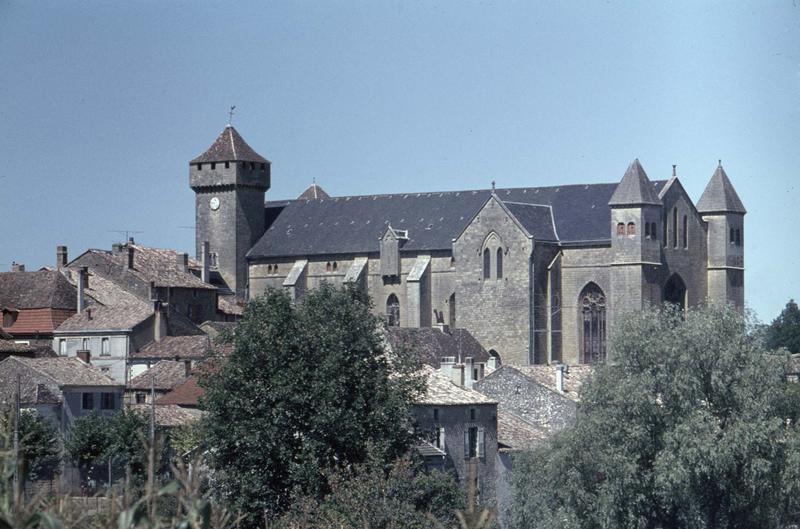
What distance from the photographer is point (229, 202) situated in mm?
96750

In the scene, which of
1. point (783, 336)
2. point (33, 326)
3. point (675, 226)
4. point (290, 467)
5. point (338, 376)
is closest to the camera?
point (290, 467)

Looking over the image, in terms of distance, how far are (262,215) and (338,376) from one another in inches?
2269

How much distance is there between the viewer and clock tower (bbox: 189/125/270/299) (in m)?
95.8

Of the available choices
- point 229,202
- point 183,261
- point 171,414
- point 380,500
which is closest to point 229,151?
point 229,202

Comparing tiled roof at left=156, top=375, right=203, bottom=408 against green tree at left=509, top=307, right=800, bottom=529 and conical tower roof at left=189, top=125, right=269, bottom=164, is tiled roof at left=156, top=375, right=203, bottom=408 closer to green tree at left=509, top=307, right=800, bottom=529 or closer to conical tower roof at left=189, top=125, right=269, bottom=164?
green tree at left=509, top=307, right=800, bottom=529

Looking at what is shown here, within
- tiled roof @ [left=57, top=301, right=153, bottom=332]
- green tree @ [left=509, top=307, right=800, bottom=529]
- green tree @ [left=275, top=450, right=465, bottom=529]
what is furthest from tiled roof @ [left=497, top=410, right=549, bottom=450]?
tiled roof @ [left=57, top=301, right=153, bottom=332]

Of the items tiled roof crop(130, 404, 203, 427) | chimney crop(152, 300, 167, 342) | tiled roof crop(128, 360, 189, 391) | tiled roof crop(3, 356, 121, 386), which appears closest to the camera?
tiled roof crop(130, 404, 203, 427)

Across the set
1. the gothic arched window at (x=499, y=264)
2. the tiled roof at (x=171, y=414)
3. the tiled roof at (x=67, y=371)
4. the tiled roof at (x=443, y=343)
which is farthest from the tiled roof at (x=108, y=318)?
the gothic arched window at (x=499, y=264)

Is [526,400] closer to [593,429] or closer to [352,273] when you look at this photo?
[593,429]

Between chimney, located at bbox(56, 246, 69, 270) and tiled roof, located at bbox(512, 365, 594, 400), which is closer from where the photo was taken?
tiled roof, located at bbox(512, 365, 594, 400)

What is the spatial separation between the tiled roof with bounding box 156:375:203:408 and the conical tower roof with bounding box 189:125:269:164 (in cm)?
4124

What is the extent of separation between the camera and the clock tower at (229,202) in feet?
314

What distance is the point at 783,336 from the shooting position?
5595 inches

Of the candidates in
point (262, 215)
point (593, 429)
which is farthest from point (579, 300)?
point (593, 429)
